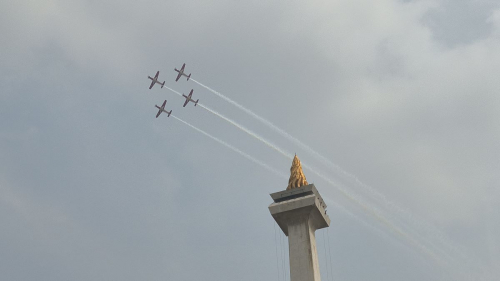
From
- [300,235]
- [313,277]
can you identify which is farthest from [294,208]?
[313,277]

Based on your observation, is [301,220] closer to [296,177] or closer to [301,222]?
[301,222]

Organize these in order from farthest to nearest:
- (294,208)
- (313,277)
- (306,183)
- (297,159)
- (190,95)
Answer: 1. (190,95)
2. (297,159)
3. (306,183)
4. (294,208)
5. (313,277)

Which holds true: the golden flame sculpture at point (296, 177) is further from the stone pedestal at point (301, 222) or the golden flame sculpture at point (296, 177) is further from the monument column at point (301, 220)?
the stone pedestal at point (301, 222)

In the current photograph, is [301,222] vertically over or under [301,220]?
under

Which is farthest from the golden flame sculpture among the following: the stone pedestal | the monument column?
the stone pedestal

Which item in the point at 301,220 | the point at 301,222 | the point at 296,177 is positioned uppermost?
the point at 296,177

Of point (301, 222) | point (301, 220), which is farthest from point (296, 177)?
point (301, 222)

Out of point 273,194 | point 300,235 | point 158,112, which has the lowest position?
point 300,235

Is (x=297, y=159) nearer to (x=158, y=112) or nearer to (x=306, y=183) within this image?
(x=306, y=183)
